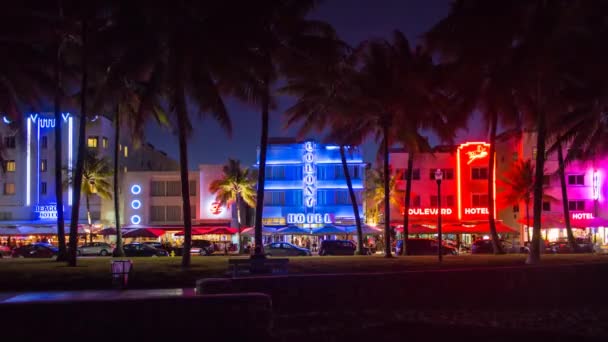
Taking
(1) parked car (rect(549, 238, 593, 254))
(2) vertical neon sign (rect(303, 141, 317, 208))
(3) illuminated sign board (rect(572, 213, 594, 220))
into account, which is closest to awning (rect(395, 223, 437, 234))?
(1) parked car (rect(549, 238, 593, 254))

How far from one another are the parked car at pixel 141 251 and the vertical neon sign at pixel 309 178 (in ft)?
60.9

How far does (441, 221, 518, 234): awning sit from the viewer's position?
6084 cm

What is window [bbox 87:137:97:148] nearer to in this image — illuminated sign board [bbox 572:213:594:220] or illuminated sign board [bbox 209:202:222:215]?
illuminated sign board [bbox 209:202:222:215]

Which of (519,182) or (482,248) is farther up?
(519,182)

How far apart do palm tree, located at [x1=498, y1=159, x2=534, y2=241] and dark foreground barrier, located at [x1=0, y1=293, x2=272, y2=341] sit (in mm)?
51397

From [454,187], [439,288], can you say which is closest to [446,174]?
[454,187]

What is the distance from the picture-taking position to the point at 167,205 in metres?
71.1

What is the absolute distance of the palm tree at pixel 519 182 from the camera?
202 ft

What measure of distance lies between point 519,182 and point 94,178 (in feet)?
128

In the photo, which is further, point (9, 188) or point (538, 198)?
point (9, 188)

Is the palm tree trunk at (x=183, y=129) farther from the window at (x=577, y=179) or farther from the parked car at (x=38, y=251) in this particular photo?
the window at (x=577, y=179)

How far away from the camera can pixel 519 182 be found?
62.3 m

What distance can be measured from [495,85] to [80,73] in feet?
61.5

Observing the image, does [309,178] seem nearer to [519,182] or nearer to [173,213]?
[173,213]
